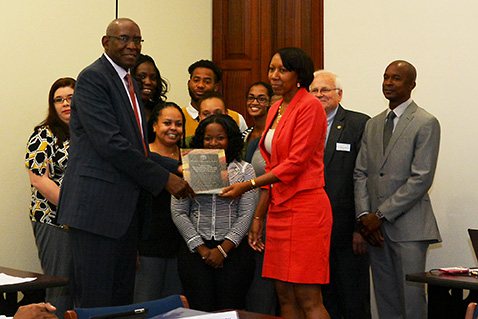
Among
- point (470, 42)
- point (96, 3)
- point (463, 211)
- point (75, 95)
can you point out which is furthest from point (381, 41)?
point (75, 95)

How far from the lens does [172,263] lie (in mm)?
4258

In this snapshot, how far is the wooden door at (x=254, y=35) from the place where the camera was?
20.4ft

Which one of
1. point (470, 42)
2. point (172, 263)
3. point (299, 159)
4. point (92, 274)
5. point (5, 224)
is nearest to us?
point (92, 274)

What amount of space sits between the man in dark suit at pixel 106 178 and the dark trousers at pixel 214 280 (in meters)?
0.77

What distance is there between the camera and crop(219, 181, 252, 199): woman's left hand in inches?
144

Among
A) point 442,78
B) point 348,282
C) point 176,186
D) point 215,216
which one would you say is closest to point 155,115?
point 215,216

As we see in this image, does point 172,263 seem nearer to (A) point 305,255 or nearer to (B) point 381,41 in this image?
(A) point 305,255

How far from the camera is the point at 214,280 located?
3996 mm

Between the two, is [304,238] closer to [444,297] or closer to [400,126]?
[444,297]

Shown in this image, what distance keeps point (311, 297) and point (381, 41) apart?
2925 mm

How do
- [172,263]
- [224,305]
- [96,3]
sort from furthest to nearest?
[96,3] < [172,263] < [224,305]

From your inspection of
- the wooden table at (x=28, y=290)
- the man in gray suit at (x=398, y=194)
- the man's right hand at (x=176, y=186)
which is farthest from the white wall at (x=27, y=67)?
the man in gray suit at (x=398, y=194)

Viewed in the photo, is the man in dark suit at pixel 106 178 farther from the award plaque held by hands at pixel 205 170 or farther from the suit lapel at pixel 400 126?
the suit lapel at pixel 400 126

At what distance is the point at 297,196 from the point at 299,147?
0.91 feet
